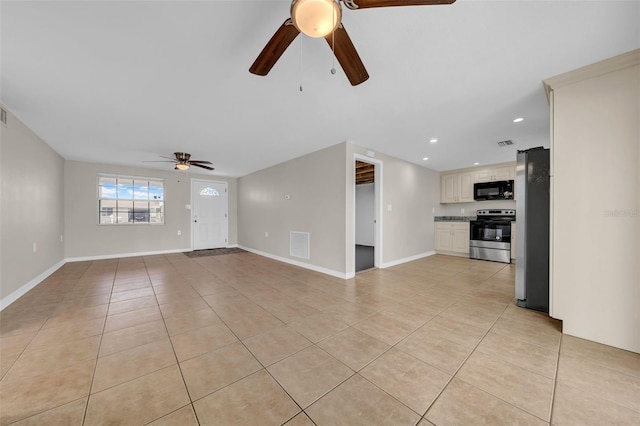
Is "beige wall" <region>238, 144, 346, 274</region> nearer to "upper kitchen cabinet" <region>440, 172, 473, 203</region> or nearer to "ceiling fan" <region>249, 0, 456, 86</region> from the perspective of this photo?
"ceiling fan" <region>249, 0, 456, 86</region>

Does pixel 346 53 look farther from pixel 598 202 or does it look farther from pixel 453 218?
pixel 453 218

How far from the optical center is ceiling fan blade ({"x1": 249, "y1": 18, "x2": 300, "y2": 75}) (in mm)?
1237

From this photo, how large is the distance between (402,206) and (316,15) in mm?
4673

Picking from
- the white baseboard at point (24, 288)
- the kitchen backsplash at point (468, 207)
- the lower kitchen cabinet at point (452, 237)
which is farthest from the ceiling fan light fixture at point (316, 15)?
the kitchen backsplash at point (468, 207)

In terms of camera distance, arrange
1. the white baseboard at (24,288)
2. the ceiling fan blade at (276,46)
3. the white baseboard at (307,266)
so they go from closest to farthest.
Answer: the ceiling fan blade at (276,46) → the white baseboard at (24,288) → the white baseboard at (307,266)

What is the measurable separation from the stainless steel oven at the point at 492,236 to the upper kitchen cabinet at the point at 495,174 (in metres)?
0.82

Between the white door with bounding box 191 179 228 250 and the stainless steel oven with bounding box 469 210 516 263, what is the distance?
23.7ft

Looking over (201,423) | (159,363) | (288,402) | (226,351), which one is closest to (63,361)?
(159,363)

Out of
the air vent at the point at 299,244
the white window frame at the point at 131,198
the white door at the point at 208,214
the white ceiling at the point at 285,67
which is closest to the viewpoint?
the white ceiling at the point at 285,67

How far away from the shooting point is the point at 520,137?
368 cm

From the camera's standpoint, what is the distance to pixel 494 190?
561 centimetres

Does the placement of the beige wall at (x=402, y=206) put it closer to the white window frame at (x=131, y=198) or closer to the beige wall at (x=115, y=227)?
the beige wall at (x=115, y=227)

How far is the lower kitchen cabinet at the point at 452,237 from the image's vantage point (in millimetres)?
5895

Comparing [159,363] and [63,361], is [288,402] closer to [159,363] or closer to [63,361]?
[159,363]
